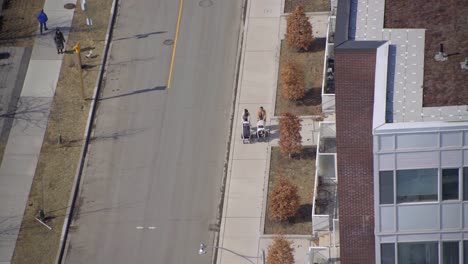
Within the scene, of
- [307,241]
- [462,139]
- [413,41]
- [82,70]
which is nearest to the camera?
[462,139]

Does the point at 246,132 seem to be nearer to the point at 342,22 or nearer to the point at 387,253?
the point at 342,22

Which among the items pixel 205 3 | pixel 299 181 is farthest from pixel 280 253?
pixel 205 3

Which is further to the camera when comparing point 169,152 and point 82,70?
point 82,70

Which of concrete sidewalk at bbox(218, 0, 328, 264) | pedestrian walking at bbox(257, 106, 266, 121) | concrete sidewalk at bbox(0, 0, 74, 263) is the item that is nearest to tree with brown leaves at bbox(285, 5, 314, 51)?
concrete sidewalk at bbox(218, 0, 328, 264)

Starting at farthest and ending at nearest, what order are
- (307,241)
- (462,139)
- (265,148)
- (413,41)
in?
1. (265,148)
2. (307,241)
3. (413,41)
4. (462,139)

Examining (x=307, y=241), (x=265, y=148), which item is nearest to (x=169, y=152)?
(x=265, y=148)

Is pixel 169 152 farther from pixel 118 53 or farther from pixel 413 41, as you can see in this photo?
pixel 413 41
